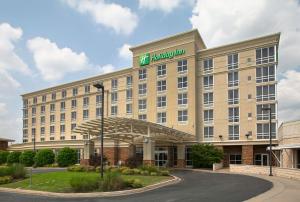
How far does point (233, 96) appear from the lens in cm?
4803

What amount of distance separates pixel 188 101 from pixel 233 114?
6.56m

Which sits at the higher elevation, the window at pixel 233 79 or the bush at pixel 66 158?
the window at pixel 233 79

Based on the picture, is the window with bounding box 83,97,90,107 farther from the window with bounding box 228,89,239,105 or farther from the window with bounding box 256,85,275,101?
the window with bounding box 256,85,275,101

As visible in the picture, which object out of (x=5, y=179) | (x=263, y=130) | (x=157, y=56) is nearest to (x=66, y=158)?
(x=157, y=56)

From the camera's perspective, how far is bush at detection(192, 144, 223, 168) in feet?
147

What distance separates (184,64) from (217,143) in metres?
12.3

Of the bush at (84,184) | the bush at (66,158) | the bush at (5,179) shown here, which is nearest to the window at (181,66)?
the bush at (66,158)

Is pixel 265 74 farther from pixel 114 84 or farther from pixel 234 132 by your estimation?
pixel 114 84

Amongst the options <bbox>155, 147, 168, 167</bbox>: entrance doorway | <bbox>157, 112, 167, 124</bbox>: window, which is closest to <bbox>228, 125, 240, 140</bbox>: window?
<bbox>155, 147, 168, 167</bbox>: entrance doorway

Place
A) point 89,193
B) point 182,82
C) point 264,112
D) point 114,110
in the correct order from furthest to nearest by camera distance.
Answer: point 114,110 → point 182,82 → point 264,112 → point 89,193

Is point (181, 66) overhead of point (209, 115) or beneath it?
overhead

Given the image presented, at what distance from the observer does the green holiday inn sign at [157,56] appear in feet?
171

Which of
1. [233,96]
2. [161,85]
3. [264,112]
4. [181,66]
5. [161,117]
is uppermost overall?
[181,66]

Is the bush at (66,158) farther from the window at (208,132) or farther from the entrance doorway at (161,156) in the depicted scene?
the window at (208,132)
